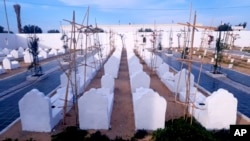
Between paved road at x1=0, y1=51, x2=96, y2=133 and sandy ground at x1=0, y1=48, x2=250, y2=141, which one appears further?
paved road at x1=0, y1=51, x2=96, y2=133

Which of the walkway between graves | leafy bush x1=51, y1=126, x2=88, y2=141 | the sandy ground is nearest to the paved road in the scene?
the sandy ground

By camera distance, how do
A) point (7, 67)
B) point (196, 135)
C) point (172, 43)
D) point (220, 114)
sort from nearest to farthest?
point (196, 135) → point (220, 114) → point (7, 67) → point (172, 43)

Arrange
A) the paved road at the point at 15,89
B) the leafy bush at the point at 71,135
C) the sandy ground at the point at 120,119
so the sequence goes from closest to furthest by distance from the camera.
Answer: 1. the leafy bush at the point at 71,135
2. the sandy ground at the point at 120,119
3. the paved road at the point at 15,89

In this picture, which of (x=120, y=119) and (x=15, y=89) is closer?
(x=120, y=119)

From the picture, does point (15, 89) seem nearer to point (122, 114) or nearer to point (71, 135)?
point (122, 114)

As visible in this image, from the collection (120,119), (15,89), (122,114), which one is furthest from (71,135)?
(15,89)

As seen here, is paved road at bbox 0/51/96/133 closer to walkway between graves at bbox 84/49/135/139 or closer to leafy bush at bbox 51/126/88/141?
leafy bush at bbox 51/126/88/141

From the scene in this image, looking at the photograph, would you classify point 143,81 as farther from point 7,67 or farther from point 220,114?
point 7,67

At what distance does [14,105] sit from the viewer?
28.0ft

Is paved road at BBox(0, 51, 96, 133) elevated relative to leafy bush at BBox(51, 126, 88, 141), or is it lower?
lower

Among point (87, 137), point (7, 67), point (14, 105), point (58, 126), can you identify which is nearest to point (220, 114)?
point (87, 137)

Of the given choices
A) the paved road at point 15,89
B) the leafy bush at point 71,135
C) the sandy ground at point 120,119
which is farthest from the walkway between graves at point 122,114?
the paved road at point 15,89

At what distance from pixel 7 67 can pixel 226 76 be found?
1504cm

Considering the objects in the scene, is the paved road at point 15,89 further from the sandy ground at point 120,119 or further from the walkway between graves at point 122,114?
the walkway between graves at point 122,114
